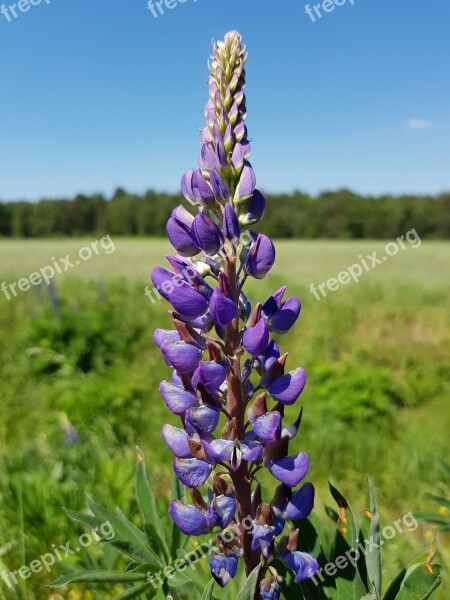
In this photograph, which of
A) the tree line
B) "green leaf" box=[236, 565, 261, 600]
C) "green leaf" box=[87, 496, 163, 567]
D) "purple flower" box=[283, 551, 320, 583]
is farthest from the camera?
the tree line

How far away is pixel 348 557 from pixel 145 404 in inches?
128

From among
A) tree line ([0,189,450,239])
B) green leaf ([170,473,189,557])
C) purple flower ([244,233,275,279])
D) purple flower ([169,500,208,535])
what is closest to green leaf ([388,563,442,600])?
purple flower ([169,500,208,535])

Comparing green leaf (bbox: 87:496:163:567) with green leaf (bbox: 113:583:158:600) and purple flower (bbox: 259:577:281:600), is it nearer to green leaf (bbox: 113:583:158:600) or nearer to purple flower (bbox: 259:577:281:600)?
green leaf (bbox: 113:583:158:600)

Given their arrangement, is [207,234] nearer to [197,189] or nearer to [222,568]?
[197,189]

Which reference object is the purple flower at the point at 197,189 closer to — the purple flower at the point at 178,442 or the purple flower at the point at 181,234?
the purple flower at the point at 181,234

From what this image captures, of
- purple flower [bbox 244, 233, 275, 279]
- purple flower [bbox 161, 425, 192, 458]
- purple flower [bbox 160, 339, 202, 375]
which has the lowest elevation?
purple flower [bbox 161, 425, 192, 458]

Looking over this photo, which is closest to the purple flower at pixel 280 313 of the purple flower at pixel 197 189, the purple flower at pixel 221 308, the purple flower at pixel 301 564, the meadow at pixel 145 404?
the purple flower at pixel 221 308

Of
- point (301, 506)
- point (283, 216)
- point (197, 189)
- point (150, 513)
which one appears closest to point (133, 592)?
point (150, 513)

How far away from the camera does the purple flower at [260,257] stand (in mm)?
1178

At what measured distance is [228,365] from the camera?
3.79 ft

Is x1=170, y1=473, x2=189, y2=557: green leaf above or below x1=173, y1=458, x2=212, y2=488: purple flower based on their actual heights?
below

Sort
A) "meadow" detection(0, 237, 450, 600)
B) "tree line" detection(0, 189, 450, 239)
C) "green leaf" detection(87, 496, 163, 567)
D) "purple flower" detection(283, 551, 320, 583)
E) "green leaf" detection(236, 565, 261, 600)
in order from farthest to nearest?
"tree line" detection(0, 189, 450, 239) → "meadow" detection(0, 237, 450, 600) → "green leaf" detection(87, 496, 163, 567) → "purple flower" detection(283, 551, 320, 583) → "green leaf" detection(236, 565, 261, 600)

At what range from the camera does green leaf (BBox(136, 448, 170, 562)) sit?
54.7 inches

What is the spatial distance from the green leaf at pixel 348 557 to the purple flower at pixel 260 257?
47 cm
